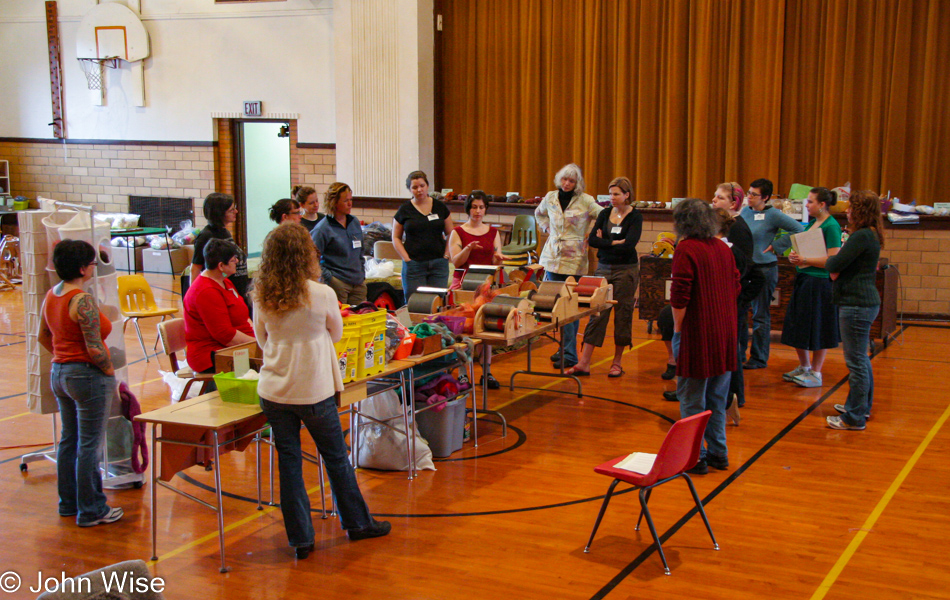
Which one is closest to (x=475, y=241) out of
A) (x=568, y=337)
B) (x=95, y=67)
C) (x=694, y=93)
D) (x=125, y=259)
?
(x=568, y=337)

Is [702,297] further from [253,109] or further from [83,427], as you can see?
[253,109]

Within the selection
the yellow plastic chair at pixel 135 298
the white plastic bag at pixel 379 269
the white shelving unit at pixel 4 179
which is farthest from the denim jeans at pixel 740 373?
the white shelving unit at pixel 4 179

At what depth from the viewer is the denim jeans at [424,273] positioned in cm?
673

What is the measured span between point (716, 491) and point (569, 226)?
2888 mm

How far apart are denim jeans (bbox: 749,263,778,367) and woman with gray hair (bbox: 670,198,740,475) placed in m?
2.60

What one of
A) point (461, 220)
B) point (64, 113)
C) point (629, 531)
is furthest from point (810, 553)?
point (64, 113)

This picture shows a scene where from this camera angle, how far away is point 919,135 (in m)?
9.73

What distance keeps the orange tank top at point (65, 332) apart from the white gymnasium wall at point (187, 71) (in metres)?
9.39

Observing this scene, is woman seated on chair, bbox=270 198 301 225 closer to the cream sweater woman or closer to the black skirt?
the cream sweater woman

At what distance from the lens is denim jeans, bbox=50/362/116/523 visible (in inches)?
157

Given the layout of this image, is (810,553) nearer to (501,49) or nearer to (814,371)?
(814,371)

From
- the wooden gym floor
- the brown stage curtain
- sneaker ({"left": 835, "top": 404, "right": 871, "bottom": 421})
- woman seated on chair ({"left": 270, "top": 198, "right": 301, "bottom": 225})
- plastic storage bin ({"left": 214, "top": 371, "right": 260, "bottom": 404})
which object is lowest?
the wooden gym floor

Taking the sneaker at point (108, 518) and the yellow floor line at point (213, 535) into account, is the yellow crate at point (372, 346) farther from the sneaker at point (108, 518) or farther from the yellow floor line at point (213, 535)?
the sneaker at point (108, 518)

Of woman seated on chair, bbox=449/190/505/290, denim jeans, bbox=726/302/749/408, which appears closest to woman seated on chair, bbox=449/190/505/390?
woman seated on chair, bbox=449/190/505/290
